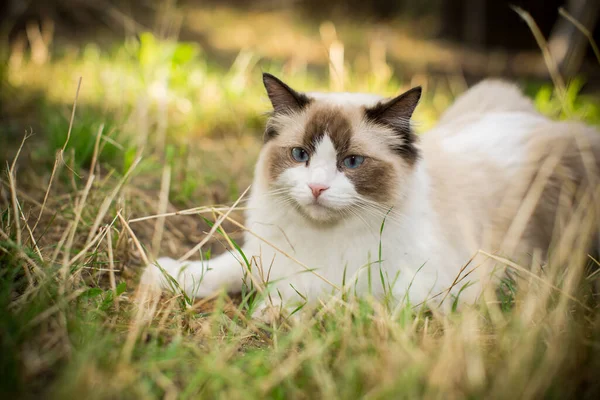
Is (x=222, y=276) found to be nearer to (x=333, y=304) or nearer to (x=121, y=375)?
(x=333, y=304)

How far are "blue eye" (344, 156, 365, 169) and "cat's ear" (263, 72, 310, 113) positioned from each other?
0.29 meters

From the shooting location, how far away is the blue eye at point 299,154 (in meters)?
1.83

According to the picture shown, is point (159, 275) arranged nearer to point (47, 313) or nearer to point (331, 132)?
point (47, 313)

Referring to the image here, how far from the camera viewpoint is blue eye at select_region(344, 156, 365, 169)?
1805 mm

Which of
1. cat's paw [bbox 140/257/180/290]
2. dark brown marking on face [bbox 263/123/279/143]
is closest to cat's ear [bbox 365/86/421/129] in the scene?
dark brown marking on face [bbox 263/123/279/143]

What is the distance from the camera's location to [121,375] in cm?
114

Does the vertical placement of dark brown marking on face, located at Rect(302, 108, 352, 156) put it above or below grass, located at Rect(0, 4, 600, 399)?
above

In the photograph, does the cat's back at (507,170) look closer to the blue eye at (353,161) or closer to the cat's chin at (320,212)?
the blue eye at (353,161)

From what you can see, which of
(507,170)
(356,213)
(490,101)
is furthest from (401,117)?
(490,101)

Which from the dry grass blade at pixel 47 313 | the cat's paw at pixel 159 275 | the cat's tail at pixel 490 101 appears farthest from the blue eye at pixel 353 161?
the cat's tail at pixel 490 101

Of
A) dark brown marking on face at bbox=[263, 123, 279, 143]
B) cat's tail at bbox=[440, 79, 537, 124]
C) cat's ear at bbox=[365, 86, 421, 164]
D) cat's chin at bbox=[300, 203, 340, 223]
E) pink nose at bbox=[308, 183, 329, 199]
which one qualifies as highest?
cat's tail at bbox=[440, 79, 537, 124]

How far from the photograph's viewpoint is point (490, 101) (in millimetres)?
2879

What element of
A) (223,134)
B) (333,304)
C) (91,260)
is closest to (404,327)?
(333,304)

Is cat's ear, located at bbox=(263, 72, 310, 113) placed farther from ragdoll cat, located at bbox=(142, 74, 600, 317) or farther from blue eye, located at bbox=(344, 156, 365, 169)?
blue eye, located at bbox=(344, 156, 365, 169)
